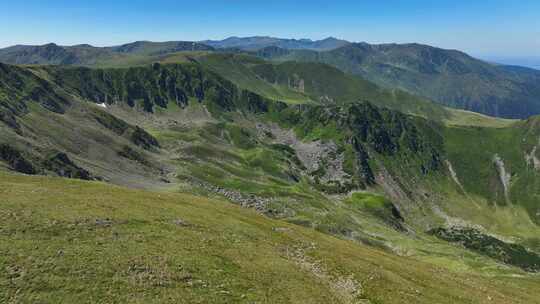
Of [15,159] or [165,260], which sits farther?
[15,159]

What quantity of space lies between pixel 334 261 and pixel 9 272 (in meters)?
32.8

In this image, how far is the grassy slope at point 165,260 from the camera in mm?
30734

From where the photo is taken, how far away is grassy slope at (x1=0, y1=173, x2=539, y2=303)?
30.7 meters

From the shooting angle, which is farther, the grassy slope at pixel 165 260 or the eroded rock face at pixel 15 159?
the eroded rock face at pixel 15 159

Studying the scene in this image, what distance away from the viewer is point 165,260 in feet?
119

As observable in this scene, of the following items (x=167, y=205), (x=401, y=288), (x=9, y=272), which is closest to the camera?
(x=9, y=272)

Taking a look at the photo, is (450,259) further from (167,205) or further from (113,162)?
(113,162)

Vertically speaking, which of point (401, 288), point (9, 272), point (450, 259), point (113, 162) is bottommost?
point (450, 259)

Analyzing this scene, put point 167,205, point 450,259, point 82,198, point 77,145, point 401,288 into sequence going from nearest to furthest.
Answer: point 401,288
point 82,198
point 167,205
point 450,259
point 77,145

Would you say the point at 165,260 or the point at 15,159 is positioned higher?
the point at 165,260

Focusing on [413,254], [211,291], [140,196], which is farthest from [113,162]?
[211,291]

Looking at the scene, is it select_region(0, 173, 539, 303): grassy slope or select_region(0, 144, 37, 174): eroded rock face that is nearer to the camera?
select_region(0, 173, 539, 303): grassy slope

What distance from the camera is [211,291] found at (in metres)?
33.1

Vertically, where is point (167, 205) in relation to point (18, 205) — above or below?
below
